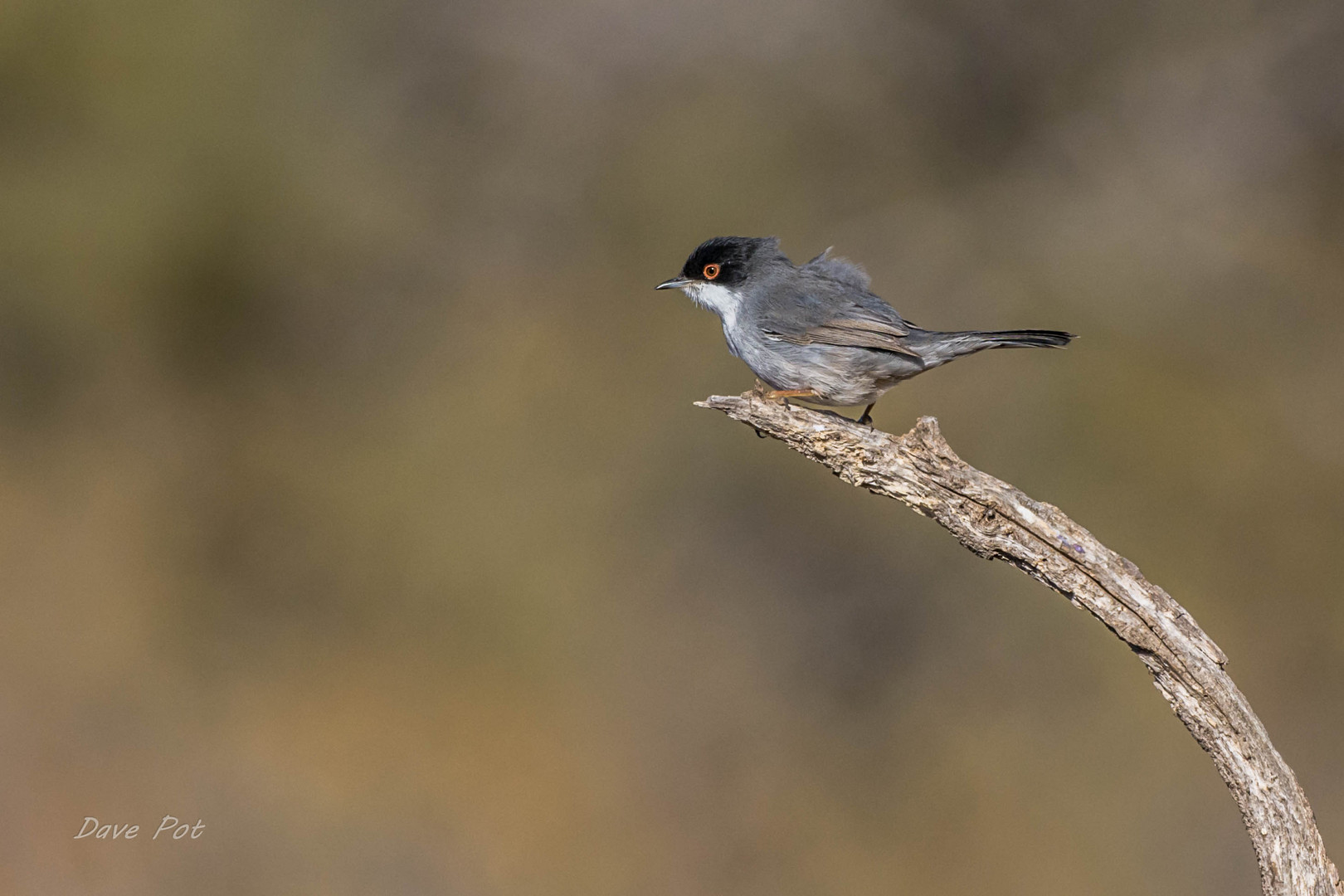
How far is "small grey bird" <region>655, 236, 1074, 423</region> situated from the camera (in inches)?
180

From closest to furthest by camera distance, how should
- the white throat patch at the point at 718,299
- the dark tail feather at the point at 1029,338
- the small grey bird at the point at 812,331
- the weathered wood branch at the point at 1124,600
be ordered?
the weathered wood branch at the point at 1124,600
the dark tail feather at the point at 1029,338
the small grey bird at the point at 812,331
the white throat patch at the point at 718,299

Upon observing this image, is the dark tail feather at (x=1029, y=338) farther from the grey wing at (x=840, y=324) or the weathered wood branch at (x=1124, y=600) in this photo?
the weathered wood branch at (x=1124, y=600)

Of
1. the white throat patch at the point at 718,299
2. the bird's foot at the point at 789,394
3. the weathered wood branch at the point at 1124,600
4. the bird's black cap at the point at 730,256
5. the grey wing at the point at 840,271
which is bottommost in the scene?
the weathered wood branch at the point at 1124,600

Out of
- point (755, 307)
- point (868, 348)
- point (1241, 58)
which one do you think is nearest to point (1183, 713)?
point (868, 348)

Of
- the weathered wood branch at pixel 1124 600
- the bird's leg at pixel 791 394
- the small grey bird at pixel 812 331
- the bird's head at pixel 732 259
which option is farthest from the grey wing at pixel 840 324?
the weathered wood branch at pixel 1124 600

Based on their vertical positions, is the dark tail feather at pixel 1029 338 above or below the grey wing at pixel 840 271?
below

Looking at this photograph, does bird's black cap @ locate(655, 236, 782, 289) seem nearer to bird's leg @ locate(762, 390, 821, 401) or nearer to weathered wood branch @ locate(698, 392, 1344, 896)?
bird's leg @ locate(762, 390, 821, 401)

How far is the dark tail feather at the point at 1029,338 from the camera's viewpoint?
13.9ft

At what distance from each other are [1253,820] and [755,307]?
3.10m

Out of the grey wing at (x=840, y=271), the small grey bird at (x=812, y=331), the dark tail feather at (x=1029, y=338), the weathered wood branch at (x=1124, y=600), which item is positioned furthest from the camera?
the grey wing at (x=840, y=271)

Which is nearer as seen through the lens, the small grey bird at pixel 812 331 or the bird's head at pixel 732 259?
the small grey bird at pixel 812 331

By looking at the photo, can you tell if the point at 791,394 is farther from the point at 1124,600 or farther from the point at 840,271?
the point at 1124,600

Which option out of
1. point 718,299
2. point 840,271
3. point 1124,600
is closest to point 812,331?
point 718,299

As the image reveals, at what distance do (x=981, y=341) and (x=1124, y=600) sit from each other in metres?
1.56
